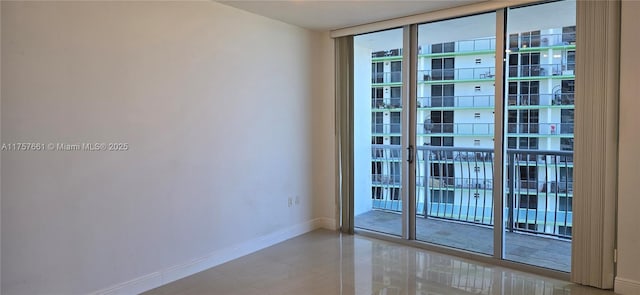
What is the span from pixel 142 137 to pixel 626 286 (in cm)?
375

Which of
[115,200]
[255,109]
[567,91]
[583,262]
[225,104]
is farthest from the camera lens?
[255,109]

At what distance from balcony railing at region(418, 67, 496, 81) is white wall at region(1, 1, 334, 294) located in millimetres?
1387

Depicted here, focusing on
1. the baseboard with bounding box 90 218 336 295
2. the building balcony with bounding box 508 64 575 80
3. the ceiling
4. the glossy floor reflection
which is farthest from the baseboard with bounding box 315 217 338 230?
the building balcony with bounding box 508 64 575 80

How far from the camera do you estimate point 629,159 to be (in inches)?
115

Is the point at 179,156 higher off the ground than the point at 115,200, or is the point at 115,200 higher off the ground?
the point at 179,156

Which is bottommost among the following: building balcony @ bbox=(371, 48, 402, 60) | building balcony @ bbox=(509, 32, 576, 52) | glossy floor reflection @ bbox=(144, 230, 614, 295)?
glossy floor reflection @ bbox=(144, 230, 614, 295)

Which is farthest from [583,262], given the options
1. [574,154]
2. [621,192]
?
[574,154]

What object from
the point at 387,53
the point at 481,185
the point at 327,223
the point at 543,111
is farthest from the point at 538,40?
the point at 327,223

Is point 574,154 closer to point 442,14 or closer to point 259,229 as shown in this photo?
point 442,14

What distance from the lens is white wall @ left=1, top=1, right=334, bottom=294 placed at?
246 centimetres

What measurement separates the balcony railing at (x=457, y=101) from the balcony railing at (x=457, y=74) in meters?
0.19

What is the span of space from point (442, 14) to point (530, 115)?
1237mm

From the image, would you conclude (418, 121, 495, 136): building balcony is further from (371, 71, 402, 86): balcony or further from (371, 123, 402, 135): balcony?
(371, 71, 402, 86): balcony

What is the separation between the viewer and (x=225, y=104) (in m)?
3.66
